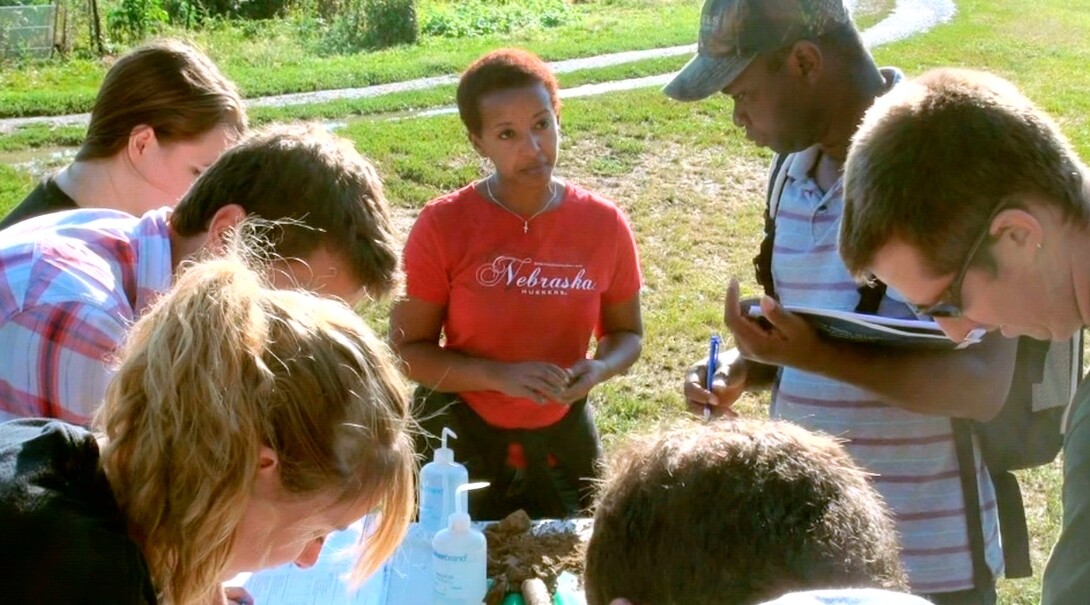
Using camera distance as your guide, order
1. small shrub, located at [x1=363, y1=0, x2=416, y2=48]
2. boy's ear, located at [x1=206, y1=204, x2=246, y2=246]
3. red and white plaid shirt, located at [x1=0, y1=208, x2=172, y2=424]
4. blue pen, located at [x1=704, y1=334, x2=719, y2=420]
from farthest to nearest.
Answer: small shrub, located at [x1=363, y1=0, x2=416, y2=48] < blue pen, located at [x1=704, y1=334, x2=719, y2=420] < boy's ear, located at [x1=206, y1=204, x2=246, y2=246] < red and white plaid shirt, located at [x1=0, y1=208, x2=172, y2=424]

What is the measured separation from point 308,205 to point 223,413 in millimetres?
601

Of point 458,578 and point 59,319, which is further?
point 458,578

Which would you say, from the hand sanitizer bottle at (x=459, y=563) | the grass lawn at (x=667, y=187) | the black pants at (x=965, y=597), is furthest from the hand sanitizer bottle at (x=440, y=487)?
the grass lawn at (x=667, y=187)

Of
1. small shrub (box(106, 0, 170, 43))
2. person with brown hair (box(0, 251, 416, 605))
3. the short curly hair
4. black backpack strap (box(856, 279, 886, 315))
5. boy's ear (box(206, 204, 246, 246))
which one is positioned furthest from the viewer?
small shrub (box(106, 0, 170, 43))

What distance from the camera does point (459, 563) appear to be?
2102 millimetres

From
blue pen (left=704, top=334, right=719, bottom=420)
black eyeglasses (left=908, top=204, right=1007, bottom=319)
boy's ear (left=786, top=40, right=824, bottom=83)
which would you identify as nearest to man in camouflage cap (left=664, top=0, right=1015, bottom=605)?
boy's ear (left=786, top=40, right=824, bottom=83)

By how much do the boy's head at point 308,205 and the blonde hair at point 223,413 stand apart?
359 mm

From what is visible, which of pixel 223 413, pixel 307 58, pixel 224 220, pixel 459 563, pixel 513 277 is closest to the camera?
pixel 223 413

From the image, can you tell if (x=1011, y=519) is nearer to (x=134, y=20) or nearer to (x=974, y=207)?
(x=974, y=207)

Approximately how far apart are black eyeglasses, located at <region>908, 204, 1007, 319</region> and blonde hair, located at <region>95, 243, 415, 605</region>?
2.72 feet

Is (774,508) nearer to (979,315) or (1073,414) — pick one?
(1073,414)

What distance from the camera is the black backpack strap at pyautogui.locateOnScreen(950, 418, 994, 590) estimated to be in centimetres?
215

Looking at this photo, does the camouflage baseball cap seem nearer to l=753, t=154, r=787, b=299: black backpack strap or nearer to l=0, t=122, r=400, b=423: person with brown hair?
l=753, t=154, r=787, b=299: black backpack strap

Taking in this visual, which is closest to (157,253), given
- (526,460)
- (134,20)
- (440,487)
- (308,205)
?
(308,205)
